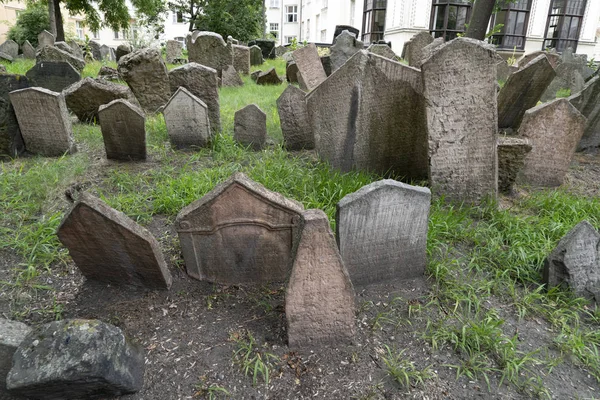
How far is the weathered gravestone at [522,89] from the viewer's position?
209 inches

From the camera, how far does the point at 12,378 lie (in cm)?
168

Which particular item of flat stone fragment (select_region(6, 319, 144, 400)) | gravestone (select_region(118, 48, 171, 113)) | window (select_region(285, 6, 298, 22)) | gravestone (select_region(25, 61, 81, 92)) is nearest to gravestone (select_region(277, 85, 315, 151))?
gravestone (select_region(118, 48, 171, 113))

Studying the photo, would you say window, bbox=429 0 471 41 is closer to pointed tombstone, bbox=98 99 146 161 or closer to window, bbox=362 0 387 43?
window, bbox=362 0 387 43

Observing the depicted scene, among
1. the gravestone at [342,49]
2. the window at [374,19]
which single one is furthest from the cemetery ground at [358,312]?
the window at [374,19]

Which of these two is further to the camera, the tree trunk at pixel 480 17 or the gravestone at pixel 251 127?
the tree trunk at pixel 480 17

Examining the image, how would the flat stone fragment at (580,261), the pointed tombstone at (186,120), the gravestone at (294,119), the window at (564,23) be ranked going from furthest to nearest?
the window at (564,23) < the gravestone at (294,119) < the pointed tombstone at (186,120) < the flat stone fragment at (580,261)

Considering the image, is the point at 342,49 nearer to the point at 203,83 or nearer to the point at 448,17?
the point at 203,83

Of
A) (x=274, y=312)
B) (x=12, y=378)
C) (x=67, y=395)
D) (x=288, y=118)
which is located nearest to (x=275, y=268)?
(x=274, y=312)

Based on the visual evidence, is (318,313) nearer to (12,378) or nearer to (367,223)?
(367,223)

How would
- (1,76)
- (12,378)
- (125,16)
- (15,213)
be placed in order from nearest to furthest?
1. (12,378)
2. (15,213)
3. (1,76)
4. (125,16)

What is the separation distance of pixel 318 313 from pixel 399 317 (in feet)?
1.87

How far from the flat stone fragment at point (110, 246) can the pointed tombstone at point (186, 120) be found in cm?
259

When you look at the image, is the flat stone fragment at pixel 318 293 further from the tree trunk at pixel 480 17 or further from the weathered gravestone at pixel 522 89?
the tree trunk at pixel 480 17

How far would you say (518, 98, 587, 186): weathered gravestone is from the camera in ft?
13.2
